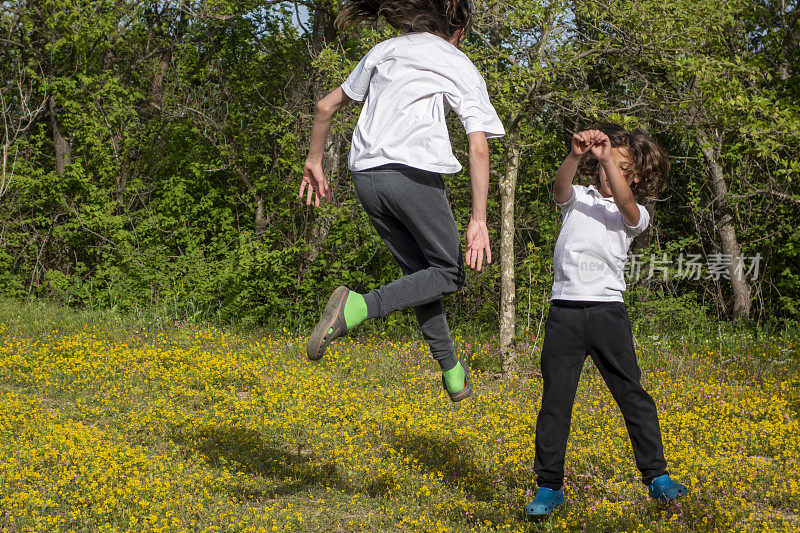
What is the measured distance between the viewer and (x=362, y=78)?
3576mm

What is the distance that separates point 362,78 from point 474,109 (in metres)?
0.55

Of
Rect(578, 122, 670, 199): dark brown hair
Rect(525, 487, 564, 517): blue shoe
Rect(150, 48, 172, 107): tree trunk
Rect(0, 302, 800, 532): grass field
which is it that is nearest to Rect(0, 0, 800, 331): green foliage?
Rect(150, 48, 172, 107): tree trunk

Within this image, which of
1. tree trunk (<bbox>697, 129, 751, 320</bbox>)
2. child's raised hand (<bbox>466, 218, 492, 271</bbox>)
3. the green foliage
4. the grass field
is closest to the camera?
child's raised hand (<bbox>466, 218, 492, 271</bbox>)

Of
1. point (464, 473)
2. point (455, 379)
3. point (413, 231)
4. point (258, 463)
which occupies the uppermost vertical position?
point (413, 231)

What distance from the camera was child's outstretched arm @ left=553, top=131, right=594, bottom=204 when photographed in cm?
359

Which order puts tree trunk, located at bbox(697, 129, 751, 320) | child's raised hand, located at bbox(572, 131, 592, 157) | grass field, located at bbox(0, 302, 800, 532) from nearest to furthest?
1. child's raised hand, located at bbox(572, 131, 592, 157)
2. grass field, located at bbox(0, 302, 800, 532)
3. tree trunk, located at bbox(697, 129, 751, 320)

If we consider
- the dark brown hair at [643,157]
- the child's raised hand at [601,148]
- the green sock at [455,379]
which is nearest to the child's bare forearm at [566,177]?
the child's raised hand at [601,148]

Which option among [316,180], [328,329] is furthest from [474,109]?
[328,329]

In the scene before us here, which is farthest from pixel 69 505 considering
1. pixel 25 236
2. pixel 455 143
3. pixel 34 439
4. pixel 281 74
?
pixel 25 236

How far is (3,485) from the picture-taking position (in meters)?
4.60

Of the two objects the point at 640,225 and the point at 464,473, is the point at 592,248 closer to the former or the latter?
the point at 640,225

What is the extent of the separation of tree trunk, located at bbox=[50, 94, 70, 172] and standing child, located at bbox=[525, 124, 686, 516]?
10868mm

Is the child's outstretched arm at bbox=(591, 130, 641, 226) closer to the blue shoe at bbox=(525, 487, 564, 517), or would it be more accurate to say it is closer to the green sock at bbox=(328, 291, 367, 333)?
the green sock at bbox=(328, 291, 367, 333)

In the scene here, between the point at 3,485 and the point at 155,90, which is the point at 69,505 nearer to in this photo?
the point at 3,485
